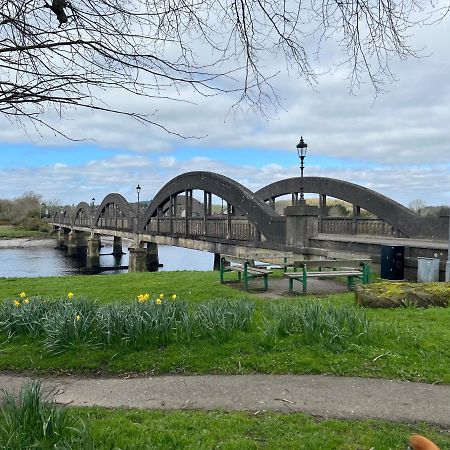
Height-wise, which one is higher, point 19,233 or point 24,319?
point 24,319

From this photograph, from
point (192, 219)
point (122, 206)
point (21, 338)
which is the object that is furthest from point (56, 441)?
point (122, 206)

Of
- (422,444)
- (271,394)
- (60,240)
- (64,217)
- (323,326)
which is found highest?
(64,217)

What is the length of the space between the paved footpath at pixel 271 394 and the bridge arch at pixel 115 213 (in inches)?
1556

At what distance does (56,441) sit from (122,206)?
5061 centimetres

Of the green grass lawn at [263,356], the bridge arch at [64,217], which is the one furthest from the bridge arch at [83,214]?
the green grass lawn at [263,356]

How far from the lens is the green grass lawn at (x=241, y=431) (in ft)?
11.2

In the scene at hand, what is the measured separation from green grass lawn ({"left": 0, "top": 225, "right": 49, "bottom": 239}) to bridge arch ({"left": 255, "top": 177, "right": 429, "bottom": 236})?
231 ft

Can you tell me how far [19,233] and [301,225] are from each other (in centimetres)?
9154

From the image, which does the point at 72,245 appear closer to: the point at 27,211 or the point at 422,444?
the point at 27,211

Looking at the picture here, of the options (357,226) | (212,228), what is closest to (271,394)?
(212,228)

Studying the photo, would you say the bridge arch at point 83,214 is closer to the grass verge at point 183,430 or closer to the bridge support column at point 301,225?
the bridge support column at point 301,225

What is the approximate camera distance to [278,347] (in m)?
5.70

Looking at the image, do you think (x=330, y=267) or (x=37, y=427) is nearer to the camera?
(x=37, y=427)

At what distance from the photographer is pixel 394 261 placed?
12.2 m
